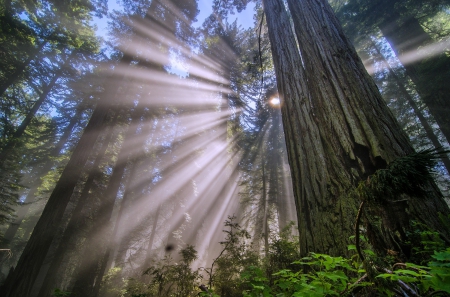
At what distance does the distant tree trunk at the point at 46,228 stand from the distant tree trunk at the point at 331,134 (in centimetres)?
632

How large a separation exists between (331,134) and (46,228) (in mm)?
6867

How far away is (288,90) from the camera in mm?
2775

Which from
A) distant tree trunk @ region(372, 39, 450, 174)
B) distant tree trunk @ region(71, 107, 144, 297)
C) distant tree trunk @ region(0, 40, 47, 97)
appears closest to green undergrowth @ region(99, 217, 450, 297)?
distant tree trunk @ region(71, 107, 144, 297)

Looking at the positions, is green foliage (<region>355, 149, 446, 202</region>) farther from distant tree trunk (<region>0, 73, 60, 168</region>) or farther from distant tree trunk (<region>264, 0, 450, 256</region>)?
distant tree trunk (<region>0, 73, 60, 168</region>)

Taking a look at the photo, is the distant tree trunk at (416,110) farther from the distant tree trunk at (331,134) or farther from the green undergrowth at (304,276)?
the distant tree trunk at (331,134)

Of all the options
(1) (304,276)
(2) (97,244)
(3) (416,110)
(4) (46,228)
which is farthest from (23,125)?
(3) (416,110)

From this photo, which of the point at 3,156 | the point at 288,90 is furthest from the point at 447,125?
the point at 3,156

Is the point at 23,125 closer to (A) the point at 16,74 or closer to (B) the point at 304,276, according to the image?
(A) the point at 16,74

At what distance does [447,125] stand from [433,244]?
33.3 feet

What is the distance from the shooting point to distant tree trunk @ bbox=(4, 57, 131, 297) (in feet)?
14.8

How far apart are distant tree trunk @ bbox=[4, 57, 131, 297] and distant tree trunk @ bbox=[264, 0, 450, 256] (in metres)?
6.32

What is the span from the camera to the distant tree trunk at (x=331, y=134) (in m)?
1.69

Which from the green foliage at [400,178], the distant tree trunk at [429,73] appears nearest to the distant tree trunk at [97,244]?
the green foliage at [400,178]

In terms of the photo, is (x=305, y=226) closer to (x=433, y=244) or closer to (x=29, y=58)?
(x=433, y=244)
